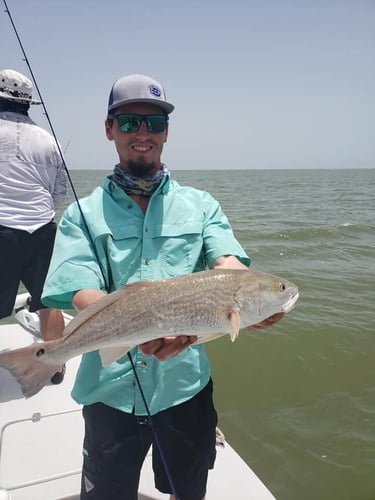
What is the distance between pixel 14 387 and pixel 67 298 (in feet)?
8.80

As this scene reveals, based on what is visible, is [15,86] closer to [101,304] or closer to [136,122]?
[136,122]

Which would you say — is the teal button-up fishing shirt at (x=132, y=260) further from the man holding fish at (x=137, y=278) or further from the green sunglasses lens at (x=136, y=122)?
the green sunglasses lens at (x=136, y=122)

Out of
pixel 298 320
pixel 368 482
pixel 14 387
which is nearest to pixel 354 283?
pixel 298 320

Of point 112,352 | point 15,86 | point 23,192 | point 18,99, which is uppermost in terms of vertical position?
point 15,86

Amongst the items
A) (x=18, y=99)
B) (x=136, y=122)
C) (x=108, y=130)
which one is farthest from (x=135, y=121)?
(x=18, y=99)

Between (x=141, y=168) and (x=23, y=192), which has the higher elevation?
(x=141, y=168)

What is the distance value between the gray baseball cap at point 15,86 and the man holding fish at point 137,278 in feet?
7.68

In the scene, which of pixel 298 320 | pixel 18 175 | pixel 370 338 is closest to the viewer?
pixel 18 175

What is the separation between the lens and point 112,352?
212 cm

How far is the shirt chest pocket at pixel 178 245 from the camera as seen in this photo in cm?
245

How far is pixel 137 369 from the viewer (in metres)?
2.37

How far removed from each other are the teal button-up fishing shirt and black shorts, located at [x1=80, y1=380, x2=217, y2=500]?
10 cm

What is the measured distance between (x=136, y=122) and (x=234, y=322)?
135 cm

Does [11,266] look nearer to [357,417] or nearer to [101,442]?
[101,442]
